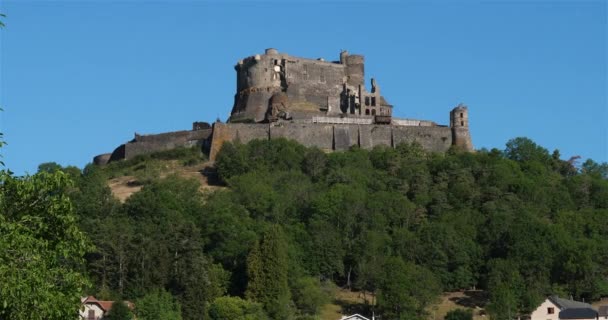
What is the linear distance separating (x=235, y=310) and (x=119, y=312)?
19.4 feet

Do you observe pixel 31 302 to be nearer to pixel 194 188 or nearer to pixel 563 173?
pixel 194 188

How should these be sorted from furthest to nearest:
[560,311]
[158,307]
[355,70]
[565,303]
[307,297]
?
[355,70], [565,303], [560,311], [307,297], [158,307]

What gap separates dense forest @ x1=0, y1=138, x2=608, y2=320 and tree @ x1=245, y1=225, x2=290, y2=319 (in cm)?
8

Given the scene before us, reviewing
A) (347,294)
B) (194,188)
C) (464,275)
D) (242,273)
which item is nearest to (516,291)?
(464,275)

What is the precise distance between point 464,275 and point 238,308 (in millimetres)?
17850

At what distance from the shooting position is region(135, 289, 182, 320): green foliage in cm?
6325

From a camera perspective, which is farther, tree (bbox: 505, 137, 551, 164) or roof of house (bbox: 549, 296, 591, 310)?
tree (bbox: 505, 137, 551, 164)

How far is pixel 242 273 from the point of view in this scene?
7438 cm

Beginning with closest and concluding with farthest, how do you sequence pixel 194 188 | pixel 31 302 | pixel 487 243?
1. pixel 31 302
2. pixel 487 243
3. pixel 194 188

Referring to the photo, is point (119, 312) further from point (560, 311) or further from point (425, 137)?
Result: point (425, 137)

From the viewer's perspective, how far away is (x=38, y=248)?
82.0 feet

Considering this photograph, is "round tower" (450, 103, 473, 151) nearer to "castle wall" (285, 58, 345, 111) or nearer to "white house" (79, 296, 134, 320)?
"castle wall" (285, 58, 345, 111)

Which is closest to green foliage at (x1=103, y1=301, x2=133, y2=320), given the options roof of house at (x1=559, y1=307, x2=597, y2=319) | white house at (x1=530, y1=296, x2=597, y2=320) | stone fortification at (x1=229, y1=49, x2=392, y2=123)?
white house at (x1=530, y1=296, x2=597, y2=320)

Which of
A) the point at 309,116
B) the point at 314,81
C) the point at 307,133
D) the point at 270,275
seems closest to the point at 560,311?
the point at 270,275
